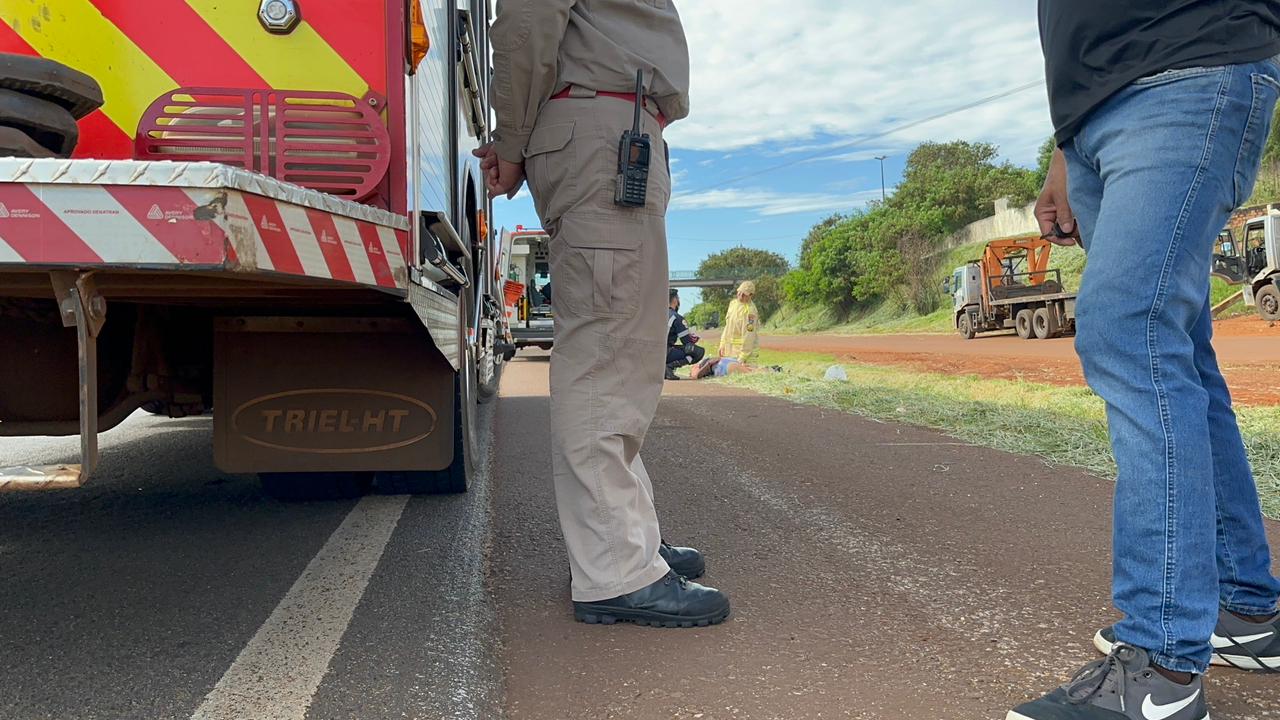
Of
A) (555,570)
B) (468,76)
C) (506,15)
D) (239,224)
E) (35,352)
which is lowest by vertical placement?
(555,570)

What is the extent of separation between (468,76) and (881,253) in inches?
2046

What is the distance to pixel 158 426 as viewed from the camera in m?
6.94

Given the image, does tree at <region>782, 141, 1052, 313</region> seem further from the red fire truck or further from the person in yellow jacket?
the red fire truck

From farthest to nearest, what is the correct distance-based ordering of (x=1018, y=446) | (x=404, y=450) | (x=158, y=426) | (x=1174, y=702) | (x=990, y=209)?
(x=990, y=209), (x=158, y=426), (x=1018, y=446), (x=404, y=450), (x=1174, y=702)

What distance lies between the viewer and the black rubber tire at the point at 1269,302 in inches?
809

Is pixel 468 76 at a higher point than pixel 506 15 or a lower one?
higher

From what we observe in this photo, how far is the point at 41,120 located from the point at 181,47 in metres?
0.70

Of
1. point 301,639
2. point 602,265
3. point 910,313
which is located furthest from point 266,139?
point 910,313

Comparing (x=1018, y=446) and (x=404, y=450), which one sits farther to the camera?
(x=1018, y=446)

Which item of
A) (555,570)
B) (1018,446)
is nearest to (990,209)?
(1018,446)

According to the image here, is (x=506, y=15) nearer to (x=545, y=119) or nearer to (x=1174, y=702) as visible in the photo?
(x=545, y=119)

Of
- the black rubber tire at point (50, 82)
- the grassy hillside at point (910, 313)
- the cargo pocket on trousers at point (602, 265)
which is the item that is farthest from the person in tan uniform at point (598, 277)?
the grassy hillside at point (910, 313)

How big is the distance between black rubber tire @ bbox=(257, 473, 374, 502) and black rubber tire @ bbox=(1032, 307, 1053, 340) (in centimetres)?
2606

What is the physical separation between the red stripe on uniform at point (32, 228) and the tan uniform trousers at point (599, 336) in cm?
116
